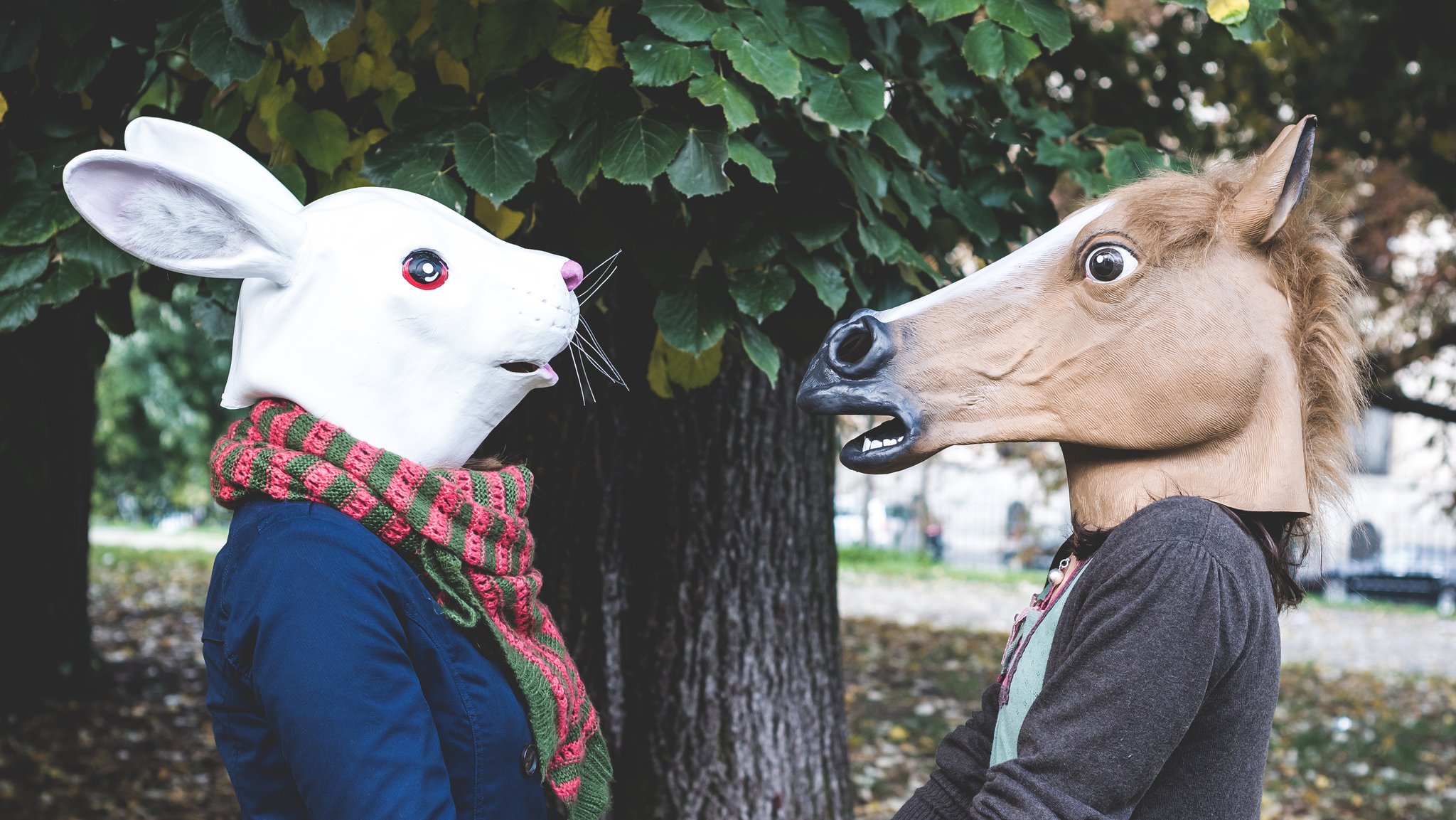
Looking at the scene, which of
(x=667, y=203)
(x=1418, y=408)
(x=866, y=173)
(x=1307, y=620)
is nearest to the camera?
(x=866, y=173)

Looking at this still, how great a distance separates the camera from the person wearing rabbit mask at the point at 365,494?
150cm

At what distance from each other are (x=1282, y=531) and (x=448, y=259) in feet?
4.29

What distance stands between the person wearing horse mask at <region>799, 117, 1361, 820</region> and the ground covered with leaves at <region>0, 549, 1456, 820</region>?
12.2 feet

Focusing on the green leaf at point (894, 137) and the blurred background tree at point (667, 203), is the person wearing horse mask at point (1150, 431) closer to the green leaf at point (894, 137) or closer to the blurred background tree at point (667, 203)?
the blurred background tree at point (667, 203)

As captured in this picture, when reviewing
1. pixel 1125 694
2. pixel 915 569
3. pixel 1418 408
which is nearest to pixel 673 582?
pixel 1125 694

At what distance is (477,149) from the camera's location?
227cm

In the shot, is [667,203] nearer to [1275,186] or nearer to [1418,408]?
[1275,186]

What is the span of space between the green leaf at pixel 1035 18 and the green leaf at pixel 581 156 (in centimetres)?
83

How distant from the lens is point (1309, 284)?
1.72m

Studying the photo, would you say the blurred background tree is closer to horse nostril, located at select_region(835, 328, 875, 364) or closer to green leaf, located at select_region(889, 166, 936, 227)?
green leaf, located at select_region(889, 166, 936, 227)

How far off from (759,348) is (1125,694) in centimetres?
114

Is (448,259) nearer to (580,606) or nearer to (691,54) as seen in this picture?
(691,54)

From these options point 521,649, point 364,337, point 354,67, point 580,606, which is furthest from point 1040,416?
point 580,606

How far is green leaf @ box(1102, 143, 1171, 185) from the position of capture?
2.73 metres
